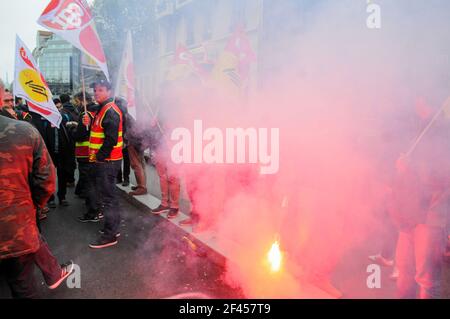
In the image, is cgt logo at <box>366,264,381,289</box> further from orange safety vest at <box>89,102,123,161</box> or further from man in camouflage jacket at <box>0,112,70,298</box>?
orange safety vest at <box>89,102,123,161</box>

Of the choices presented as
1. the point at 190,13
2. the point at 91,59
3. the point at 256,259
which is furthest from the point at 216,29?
the point at 256,259

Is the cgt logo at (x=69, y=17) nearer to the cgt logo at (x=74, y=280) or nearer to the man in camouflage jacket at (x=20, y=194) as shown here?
the man in camouflage jacket at (x=20, y=194)

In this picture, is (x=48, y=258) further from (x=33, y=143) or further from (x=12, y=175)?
(x=33, y=143)

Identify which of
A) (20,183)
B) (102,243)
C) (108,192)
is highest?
(20,183)

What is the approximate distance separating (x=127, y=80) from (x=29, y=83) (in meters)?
1.00

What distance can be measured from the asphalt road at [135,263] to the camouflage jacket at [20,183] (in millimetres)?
684

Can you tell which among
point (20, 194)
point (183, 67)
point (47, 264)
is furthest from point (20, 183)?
point (183, 67)

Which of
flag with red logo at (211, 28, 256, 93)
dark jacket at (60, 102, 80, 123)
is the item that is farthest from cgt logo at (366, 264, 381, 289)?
dark jacket at (60, 102, 80, 123)

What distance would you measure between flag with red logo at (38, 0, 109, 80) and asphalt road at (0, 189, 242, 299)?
69.2 inches

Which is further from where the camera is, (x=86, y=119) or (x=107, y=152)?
(x=86, y=119)

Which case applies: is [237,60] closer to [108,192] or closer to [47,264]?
[108,192]

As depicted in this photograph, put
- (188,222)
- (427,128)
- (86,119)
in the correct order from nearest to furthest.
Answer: (427,128) < (188,222) < (86,119)

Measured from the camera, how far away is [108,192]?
9.82 feet
